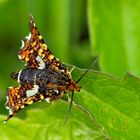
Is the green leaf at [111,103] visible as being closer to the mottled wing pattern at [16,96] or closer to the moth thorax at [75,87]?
the moth thorax at [75,87]

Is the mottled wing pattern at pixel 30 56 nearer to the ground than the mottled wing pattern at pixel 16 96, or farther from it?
farther from it

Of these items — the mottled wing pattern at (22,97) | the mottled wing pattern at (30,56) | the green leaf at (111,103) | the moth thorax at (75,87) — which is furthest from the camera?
the mottled wing pattern at (30,56)

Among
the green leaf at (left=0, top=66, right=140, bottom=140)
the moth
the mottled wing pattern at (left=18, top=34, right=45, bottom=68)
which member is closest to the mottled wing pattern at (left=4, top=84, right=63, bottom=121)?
the moth

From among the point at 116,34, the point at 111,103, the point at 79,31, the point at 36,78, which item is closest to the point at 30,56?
the point at 36,78

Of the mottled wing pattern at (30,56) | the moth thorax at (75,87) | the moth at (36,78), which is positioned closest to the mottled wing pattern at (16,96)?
the moth at (36,78)

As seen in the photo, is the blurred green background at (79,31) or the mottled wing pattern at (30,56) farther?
the blurred green background at (79,31)

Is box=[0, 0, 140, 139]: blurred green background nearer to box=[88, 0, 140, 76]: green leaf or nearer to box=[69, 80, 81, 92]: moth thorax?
box=[88, 0, 140, 76]: green leaf

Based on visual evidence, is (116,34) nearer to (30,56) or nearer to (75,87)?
(30,56)
